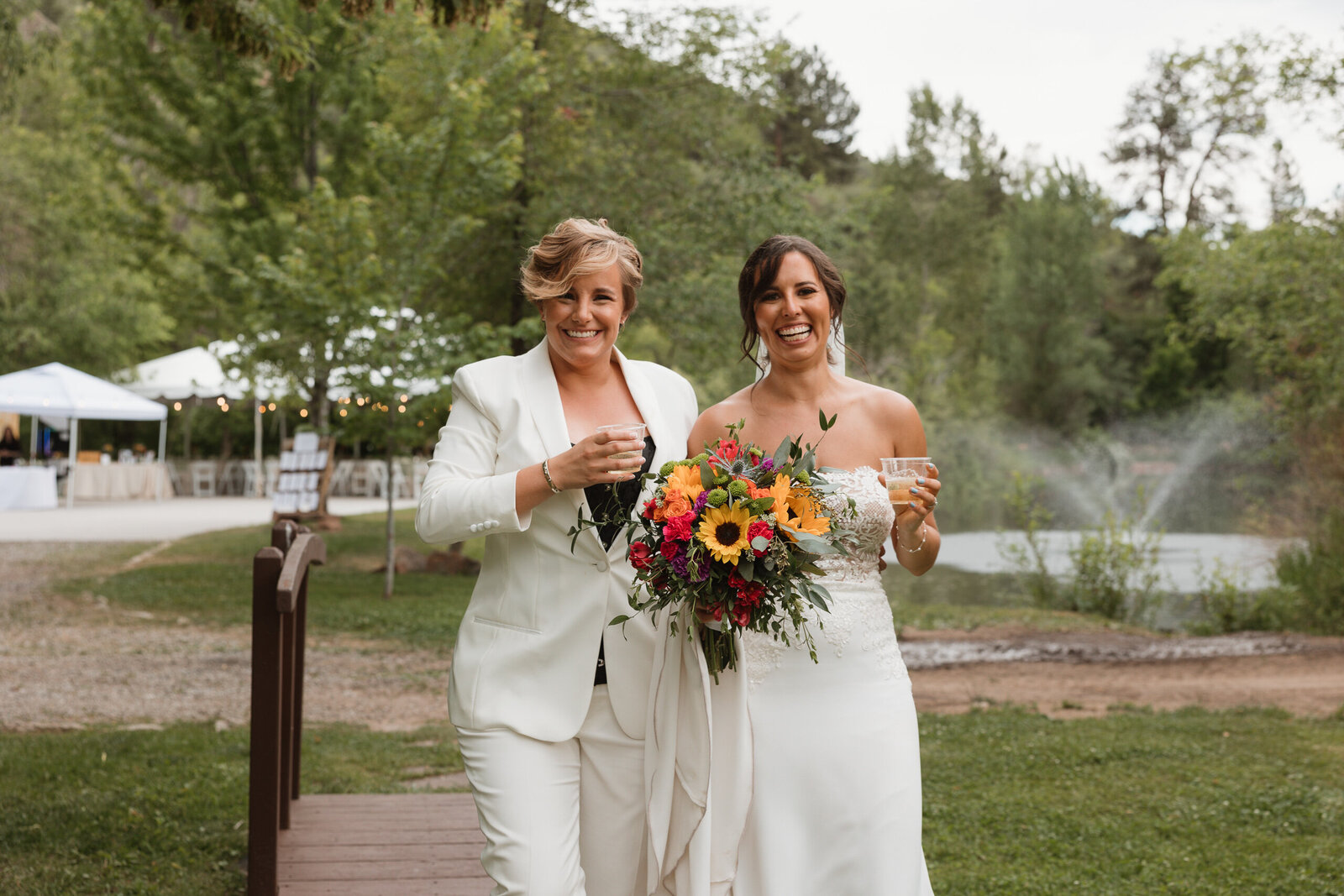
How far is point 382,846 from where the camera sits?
4.82 meters

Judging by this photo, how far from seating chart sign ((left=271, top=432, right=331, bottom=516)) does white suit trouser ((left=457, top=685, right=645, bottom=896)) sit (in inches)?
519

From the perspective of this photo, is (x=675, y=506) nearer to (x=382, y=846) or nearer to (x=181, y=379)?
(x=382, y=846)

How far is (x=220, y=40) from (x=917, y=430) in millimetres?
5320

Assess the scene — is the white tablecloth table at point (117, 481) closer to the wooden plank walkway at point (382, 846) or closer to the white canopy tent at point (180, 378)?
the white canopy tent at point (180, 378)

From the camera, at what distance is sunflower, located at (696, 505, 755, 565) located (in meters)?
2.65

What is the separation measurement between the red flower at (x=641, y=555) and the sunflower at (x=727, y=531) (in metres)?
0.15

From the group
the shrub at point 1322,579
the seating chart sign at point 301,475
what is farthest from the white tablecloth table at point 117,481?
the shrub at point 1322,579

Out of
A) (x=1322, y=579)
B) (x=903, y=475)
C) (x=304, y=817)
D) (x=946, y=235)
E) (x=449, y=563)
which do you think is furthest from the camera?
(x=946, y=235)

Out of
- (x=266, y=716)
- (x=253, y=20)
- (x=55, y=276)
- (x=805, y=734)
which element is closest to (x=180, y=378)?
(x=55, y=276)

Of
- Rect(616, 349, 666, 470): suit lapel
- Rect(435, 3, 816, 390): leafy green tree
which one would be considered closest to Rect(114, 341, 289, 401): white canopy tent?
Rect(435, 3, 816, 390): leafy green tree

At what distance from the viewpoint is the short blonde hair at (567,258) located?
120 inches

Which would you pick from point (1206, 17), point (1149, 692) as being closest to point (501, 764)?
point (1149, 692)

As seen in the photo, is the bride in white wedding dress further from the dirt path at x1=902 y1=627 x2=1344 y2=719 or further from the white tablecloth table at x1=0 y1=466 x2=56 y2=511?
the white tablecloth table at x1=0 y1=466 x2=56 y2=511

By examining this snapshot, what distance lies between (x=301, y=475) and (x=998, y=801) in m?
11.5
